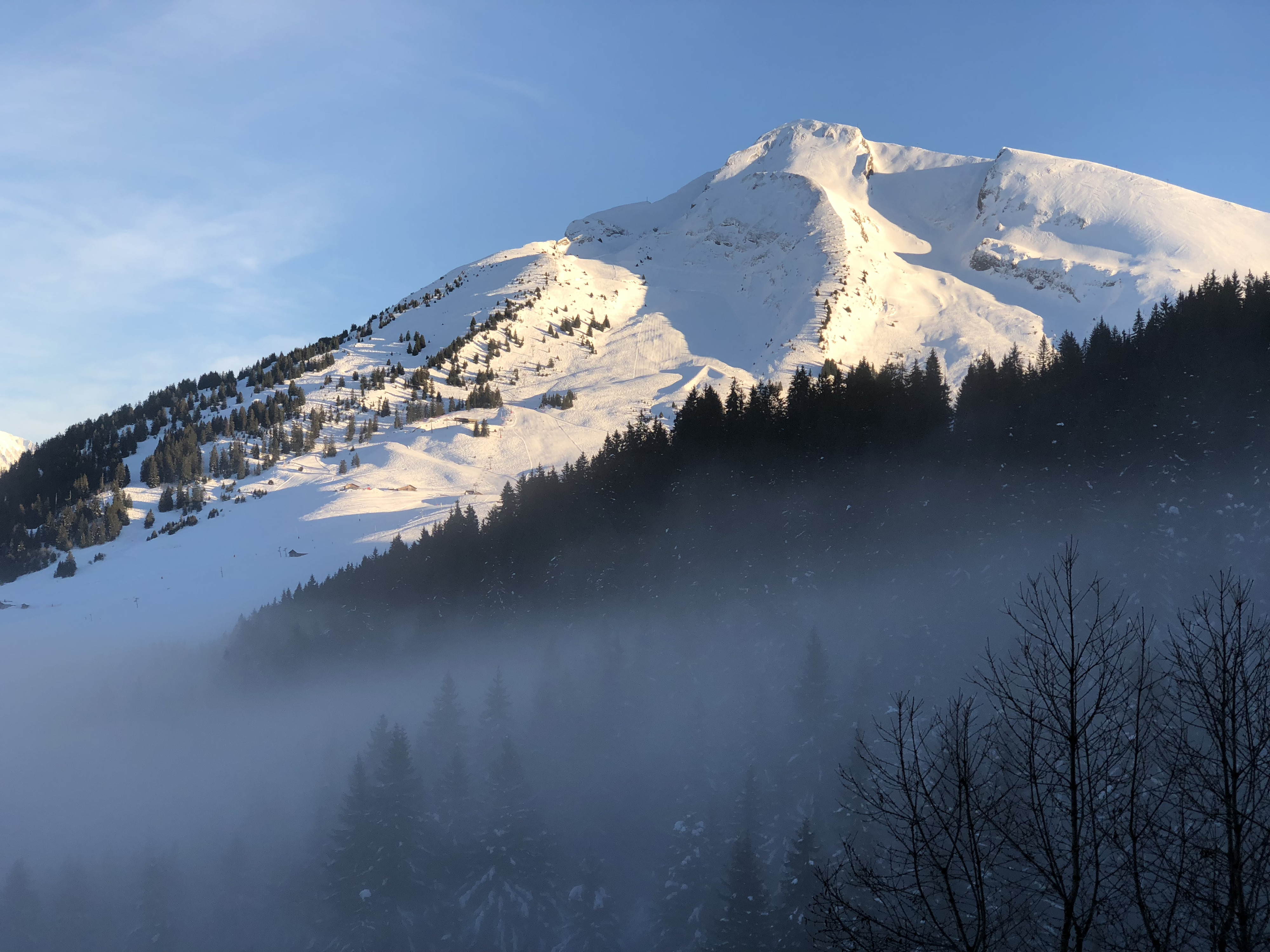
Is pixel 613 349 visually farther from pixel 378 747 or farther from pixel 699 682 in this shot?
pixel 378 747

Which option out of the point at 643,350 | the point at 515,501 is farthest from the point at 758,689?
the point at 643,350

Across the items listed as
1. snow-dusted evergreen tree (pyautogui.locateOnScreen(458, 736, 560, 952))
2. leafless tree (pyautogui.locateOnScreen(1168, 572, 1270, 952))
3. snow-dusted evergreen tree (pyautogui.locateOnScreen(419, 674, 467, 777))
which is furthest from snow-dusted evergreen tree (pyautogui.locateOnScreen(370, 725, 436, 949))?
leafless tree (pyautogui.locateOnScreen(1168, 572, 1270, 952))

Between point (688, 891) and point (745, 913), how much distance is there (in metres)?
5.77

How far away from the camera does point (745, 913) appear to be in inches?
1214

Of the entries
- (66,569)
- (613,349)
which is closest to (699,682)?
(66,569)

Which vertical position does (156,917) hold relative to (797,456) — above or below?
below

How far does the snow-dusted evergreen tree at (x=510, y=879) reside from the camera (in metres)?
37.3

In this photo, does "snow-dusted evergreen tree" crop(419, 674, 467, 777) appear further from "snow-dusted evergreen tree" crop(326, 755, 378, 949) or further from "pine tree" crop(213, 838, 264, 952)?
"pine tree" crop(213, 838, 264, 952)

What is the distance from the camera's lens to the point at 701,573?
5484 cm

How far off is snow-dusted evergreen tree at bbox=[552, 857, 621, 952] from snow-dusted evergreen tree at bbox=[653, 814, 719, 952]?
2153 millimetres

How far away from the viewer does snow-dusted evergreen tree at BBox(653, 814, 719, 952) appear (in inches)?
1344

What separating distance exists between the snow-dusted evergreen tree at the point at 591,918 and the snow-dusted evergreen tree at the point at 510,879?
2.21 ft

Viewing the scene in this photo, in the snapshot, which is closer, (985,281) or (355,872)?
(355,872)

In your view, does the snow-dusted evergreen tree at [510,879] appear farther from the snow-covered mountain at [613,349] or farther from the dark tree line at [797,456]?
the snow-covered mountain at [613,349]
